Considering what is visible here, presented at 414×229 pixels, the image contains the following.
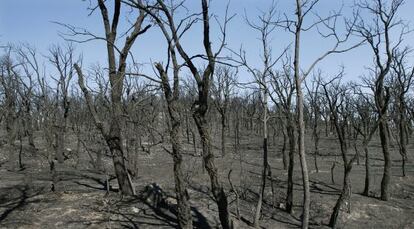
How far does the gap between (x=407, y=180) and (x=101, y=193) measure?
19436mm

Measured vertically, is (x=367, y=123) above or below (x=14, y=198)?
above

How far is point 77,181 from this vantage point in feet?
67.8

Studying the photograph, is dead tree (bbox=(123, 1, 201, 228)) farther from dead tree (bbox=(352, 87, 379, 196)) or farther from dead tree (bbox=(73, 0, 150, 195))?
dead tree (bbox=(352, 87, 379, 196))

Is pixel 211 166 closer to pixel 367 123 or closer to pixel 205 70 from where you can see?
pixel 205 70

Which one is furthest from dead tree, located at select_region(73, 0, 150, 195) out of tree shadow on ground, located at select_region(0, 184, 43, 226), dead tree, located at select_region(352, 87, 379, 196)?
dead tree, located at select_region(352, 87, 379, 196)

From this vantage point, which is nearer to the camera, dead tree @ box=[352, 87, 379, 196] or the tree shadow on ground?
the tree shadow on ground

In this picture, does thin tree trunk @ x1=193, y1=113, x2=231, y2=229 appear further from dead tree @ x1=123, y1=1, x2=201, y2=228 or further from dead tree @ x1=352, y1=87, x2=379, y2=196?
dead tree @ x1=352, y1=87, x2=379, y2=196

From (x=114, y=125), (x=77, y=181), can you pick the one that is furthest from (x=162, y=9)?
A: (x=77, y=181)

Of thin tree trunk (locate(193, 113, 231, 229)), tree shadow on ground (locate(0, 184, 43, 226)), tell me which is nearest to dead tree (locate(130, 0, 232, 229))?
thin tree trunk (locate(193, 113, 231, 229))

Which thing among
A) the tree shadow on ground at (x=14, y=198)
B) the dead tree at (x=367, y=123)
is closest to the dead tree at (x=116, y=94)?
the tree shadow on ground at (x=14, y=198)

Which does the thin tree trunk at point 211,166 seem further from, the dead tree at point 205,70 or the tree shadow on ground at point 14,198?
the tree shadow on ground at point 14,198

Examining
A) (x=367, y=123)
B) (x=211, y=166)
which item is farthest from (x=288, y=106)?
(x=367, y=123)

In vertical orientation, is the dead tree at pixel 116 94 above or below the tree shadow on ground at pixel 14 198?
above

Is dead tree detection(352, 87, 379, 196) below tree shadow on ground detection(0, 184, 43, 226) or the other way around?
the other way around
